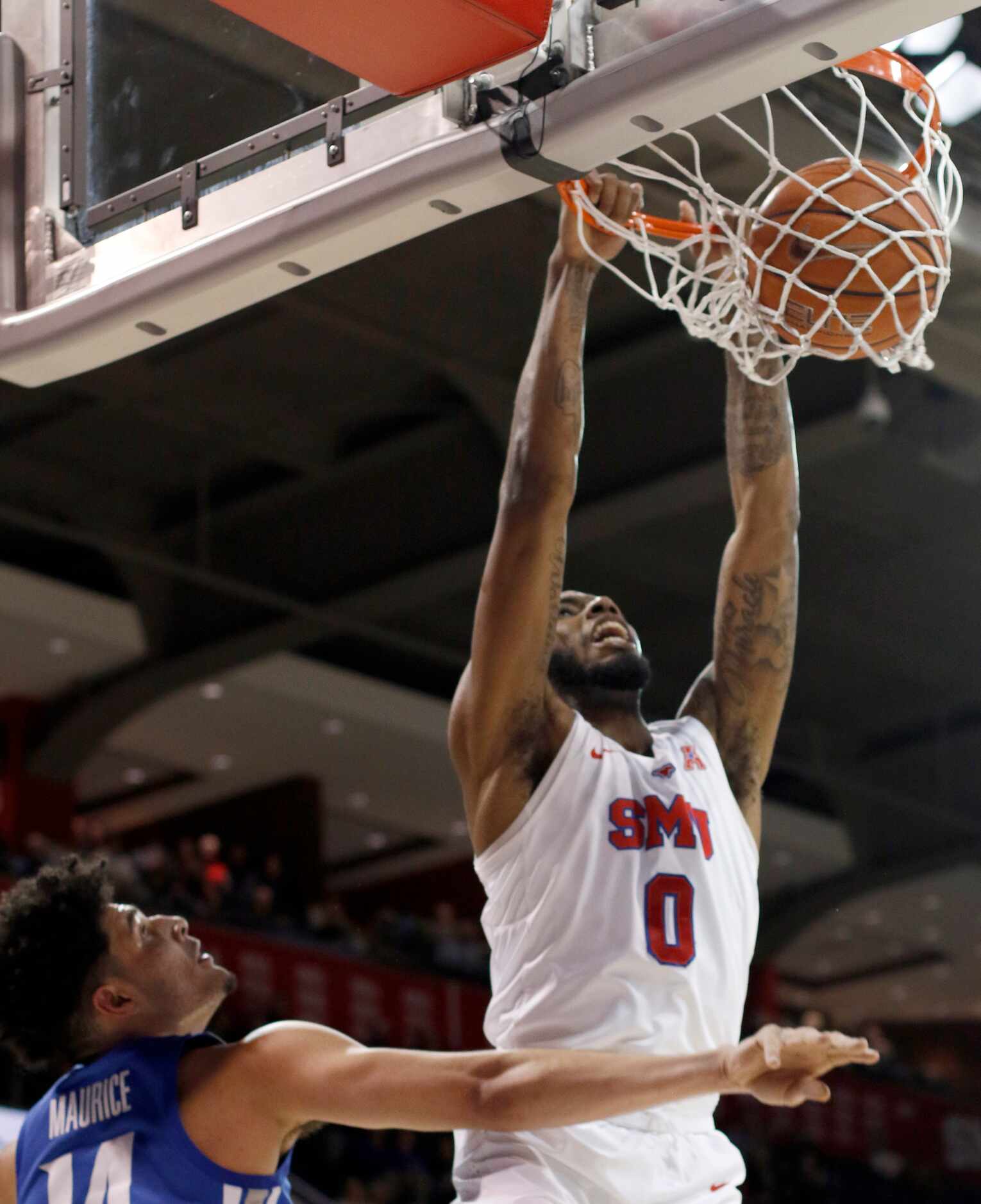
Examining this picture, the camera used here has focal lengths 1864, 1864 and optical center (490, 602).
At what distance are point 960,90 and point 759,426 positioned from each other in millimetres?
2897

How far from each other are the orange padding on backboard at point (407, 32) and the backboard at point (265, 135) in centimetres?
5

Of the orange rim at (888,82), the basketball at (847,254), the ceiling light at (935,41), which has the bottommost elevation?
the basketball at (847,254)

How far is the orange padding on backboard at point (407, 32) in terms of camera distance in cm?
262

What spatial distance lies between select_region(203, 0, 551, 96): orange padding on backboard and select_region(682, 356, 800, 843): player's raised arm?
57.4 inches

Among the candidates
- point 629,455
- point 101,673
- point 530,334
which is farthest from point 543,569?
point 101,673

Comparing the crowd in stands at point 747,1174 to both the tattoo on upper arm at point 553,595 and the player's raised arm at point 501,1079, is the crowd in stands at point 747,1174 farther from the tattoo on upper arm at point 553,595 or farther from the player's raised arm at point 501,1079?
the player's raised arm at point 501,1079

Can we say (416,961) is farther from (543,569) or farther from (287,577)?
(543,569)

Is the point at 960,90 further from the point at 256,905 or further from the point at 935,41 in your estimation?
the point at 256,905

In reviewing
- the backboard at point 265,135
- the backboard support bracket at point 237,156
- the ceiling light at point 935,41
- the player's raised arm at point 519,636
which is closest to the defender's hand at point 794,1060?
the backboard at point 265,135

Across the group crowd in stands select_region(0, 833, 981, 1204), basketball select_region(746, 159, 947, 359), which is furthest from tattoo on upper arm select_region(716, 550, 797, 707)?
crowd in stands select_region(0, 833, 981, 1204)

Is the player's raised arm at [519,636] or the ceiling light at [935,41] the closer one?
the player's raised arm at [519,636]

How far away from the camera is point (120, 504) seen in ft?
42.9

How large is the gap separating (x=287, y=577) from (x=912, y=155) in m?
10.4

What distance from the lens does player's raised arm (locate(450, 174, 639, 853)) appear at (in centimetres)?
350
